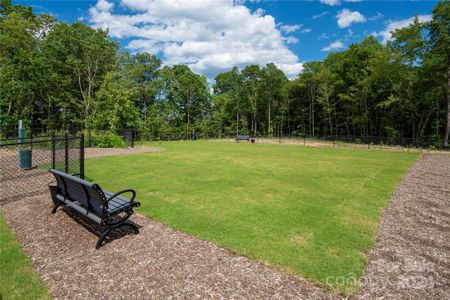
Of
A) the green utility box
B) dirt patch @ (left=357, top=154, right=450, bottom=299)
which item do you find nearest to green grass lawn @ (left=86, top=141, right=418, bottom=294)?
dirt patch @ (left=357, top=154, right=450, bottom=299)

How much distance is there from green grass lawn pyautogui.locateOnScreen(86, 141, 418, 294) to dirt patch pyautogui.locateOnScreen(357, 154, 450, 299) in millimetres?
196

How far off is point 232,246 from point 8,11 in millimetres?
38065

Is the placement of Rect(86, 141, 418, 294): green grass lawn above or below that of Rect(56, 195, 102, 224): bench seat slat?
below

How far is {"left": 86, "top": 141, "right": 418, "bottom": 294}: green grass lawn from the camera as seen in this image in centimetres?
361

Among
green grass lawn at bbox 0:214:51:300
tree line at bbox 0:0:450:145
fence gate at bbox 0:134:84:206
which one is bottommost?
green grass lawn at bbox 0:214:51:300

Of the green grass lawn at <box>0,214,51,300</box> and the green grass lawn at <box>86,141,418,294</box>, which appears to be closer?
the green grass lawn at <box>0,214,51,300</box>

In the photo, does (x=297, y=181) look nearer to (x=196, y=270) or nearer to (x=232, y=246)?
(x=232, y=246)

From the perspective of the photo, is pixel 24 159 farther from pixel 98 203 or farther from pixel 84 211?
pixel 98 203

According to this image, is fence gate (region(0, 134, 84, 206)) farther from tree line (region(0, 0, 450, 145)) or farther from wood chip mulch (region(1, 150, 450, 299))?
tree line (region(0, 0, 450, 145))

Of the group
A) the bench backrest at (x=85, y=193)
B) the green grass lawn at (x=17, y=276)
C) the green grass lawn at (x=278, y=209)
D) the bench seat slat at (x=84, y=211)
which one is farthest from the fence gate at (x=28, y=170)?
the green grass lawn at (x=17, y=276)

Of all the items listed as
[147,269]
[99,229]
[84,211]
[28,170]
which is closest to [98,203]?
[84,211]

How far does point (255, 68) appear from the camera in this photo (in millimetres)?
48844

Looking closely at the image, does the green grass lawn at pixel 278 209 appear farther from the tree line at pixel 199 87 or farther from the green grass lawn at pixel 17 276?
the tree line at pixel 199 87

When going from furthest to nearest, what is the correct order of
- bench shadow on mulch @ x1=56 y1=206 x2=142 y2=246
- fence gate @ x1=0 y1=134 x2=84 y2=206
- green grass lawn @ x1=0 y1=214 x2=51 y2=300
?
fence gate @ x1=0 y1=134 x2=84 y2=206 < bench shadow on mulch @ x1=56 y1=206 x2=142 y2=246 < green grass lawn @ x1=0 y1=214 x2=51 y2=300
